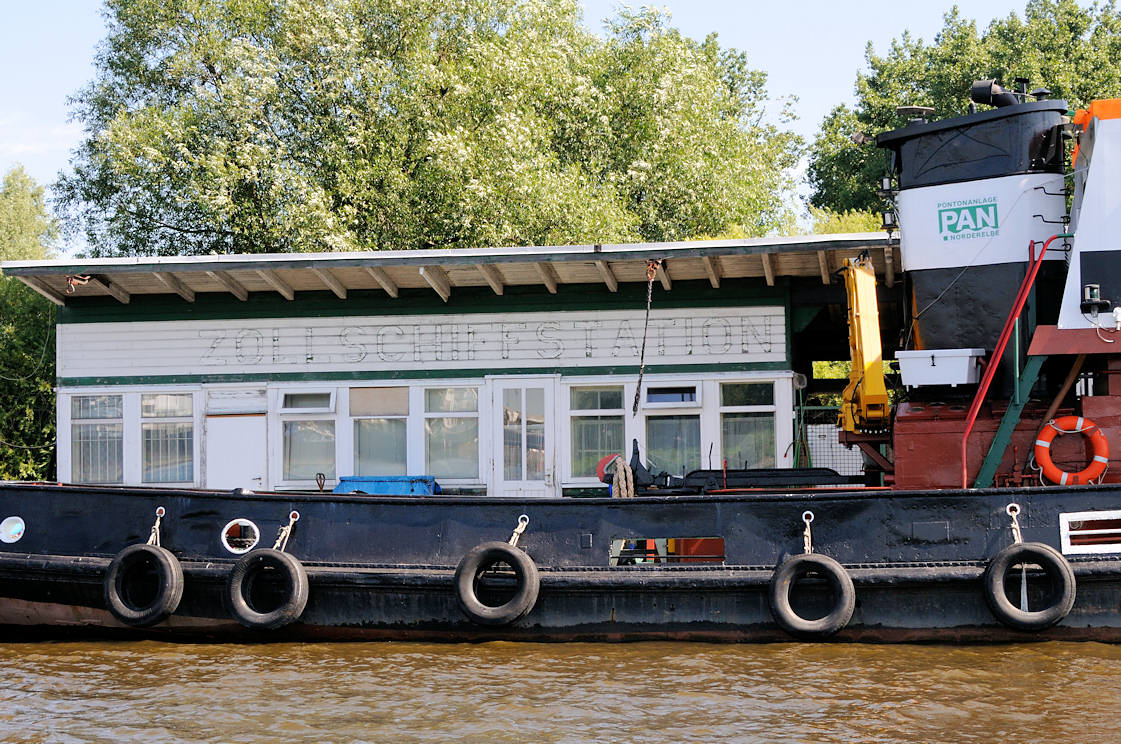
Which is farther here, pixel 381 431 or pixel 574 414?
pixel 381 431

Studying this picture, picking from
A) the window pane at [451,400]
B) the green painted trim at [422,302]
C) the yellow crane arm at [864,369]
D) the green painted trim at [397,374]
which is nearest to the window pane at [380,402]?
the green painted trim at [397,374]

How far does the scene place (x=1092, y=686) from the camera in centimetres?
734

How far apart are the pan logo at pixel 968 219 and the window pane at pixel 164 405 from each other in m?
8.14

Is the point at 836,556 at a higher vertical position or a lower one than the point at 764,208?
lower

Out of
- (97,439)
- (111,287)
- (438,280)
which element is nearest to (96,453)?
(97,439)

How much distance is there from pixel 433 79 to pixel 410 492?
50.4 ft

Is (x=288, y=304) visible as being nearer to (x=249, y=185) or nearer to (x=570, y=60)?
(x=249, y=185)

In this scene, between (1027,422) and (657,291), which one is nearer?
(1027,422)

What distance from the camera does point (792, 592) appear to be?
8.48 m

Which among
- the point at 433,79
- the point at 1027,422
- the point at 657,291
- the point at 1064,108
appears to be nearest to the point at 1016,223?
the point at 1064,108

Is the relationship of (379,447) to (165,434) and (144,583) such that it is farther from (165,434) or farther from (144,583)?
(144,583)

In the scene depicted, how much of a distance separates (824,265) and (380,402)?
481 cm

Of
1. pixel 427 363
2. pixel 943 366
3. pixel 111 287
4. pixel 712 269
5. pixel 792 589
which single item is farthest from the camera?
pixel 111 287

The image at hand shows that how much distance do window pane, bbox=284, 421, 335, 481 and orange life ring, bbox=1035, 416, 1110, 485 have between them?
23.7 feet
